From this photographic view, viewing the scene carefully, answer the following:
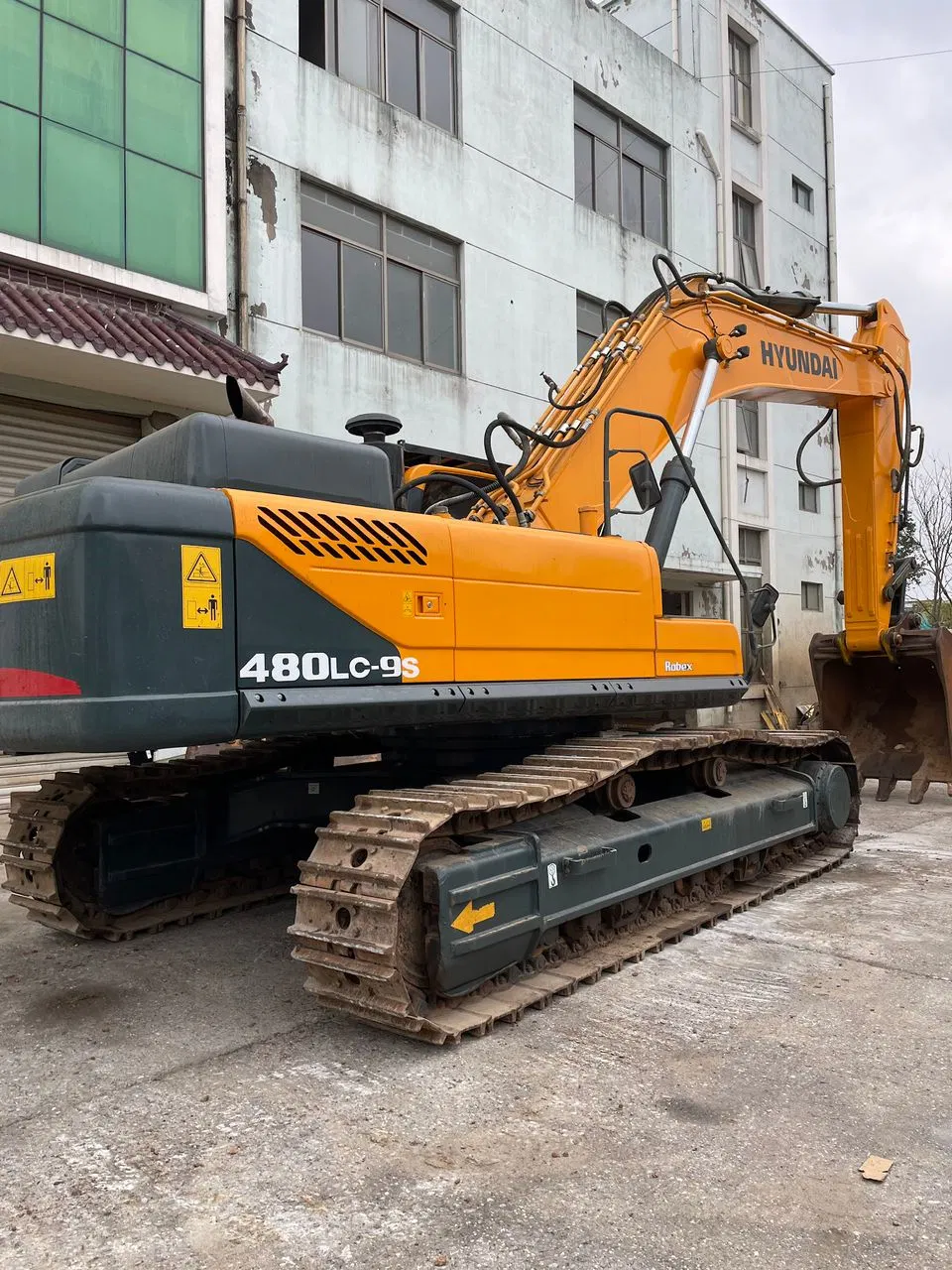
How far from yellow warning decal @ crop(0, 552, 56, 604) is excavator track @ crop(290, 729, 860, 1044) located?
1415 millimetres

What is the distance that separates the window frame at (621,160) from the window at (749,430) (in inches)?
146

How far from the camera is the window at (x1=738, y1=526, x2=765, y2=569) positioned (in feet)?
61.7

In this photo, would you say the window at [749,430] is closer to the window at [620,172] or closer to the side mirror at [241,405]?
the window at [620,172]

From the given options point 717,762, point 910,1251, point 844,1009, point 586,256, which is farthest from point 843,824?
point 586,256

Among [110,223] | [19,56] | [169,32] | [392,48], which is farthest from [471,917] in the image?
[392,48]

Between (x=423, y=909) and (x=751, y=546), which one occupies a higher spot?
(x=751, y=546)

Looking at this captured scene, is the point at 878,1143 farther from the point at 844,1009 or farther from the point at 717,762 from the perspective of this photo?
the point at 717,762

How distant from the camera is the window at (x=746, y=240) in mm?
18844

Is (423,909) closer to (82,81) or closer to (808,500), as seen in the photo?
(82,81)

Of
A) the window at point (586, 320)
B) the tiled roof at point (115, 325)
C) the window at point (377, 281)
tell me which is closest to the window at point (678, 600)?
the window at point (586, 320)

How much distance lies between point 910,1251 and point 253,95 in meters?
10.9

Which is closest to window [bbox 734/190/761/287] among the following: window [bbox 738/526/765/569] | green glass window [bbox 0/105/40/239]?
window [bbox 738/526/765/569]

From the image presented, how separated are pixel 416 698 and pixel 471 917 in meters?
0.89

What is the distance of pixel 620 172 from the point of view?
1567 centimetres
